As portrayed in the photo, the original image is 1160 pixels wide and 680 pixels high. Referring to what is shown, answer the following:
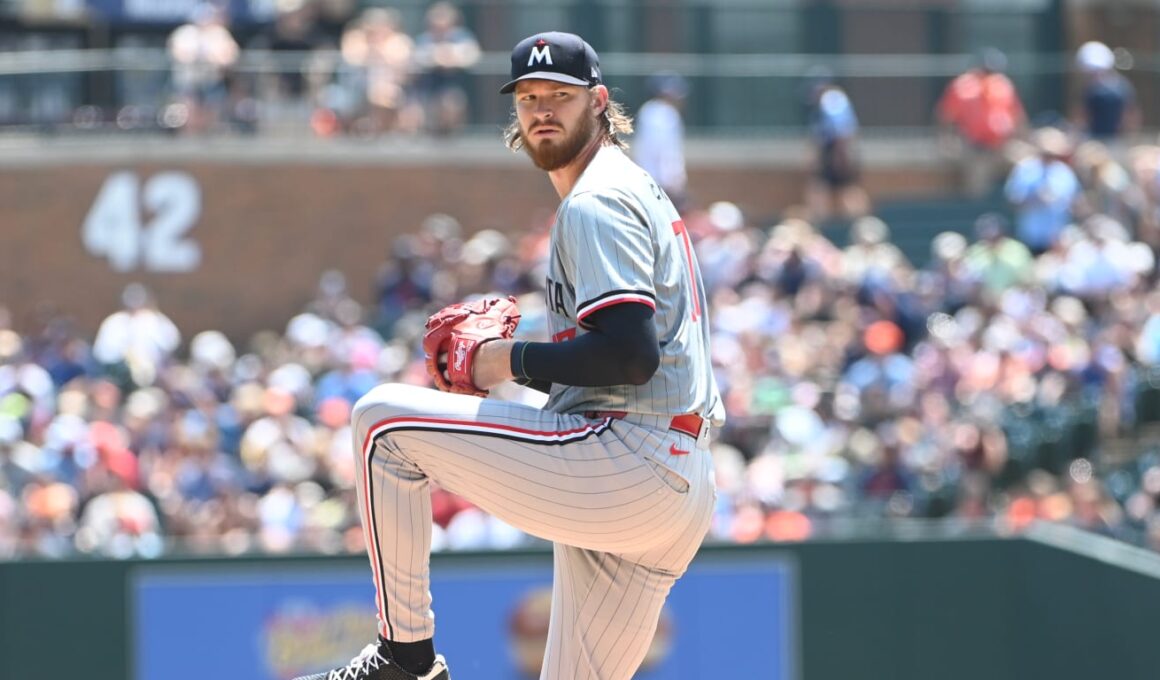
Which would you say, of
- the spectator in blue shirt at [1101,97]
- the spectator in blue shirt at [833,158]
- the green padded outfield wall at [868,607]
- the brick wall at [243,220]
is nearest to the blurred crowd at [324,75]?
the brick wall at [243,220]

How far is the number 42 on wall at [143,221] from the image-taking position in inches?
754

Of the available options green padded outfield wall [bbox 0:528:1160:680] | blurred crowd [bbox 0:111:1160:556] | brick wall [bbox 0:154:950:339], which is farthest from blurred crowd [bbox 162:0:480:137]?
green padded outfield wall [bbox 0:528:1160:680]

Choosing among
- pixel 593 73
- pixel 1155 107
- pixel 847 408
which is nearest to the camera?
pixel 593 73

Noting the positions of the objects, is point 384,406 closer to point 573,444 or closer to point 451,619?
point 573,444

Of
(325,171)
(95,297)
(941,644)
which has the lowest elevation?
(941,644)

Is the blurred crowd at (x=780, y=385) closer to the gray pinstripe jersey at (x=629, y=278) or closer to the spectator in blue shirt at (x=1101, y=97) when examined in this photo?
the spectator in blue shirt at (x=1101, y=97)

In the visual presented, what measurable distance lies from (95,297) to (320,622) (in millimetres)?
9841

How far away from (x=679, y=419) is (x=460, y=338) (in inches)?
21.9

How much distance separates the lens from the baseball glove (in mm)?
4762

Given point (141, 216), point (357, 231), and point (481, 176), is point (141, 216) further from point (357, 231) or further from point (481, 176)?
point (481, 176)

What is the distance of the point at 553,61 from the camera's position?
4.70 metres

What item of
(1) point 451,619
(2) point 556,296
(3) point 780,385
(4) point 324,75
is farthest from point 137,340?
(2) point 556,296

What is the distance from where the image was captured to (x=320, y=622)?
10.1 m

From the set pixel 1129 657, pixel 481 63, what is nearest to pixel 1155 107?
pixel 481 63
